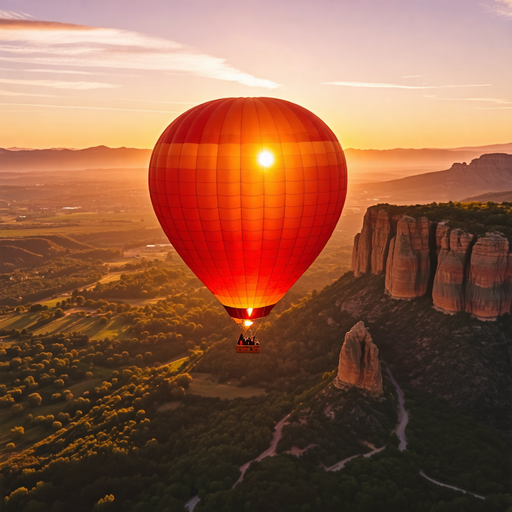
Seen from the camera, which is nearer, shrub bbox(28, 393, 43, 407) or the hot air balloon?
the hot air balloon

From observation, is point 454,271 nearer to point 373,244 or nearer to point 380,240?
point 380,240

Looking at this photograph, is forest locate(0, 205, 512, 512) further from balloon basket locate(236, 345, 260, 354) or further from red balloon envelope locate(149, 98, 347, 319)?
red balloon envelope locate(149, 98, 347, 319)

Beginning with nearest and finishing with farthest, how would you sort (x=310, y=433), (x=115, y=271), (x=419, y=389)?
(x=310, y=433), (x=419, y=389), (x=115, y=271)

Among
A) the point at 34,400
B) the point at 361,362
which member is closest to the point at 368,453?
the point at 361,362

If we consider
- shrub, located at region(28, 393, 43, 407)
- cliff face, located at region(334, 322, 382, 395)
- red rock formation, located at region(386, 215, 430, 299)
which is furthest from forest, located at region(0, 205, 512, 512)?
red rock formation, located at region(386, 215, 430, 299)

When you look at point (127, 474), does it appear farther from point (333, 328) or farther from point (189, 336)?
point (189, 336)

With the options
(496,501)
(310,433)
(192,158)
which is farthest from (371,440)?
(192,158)
